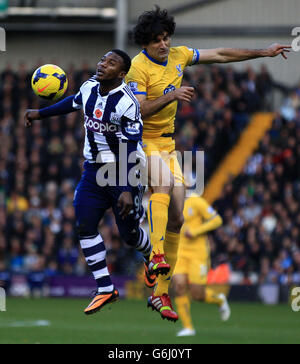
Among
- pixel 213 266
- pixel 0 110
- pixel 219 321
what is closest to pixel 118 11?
pixel 0 110

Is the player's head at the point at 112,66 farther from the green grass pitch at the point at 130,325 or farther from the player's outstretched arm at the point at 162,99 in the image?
the green grass pitch at the point at 130,325

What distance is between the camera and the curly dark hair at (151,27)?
8953mm

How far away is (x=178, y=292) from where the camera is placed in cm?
1410

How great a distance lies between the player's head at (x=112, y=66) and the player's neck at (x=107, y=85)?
0.07m

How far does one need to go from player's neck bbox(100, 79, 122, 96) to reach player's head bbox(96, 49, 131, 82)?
0.07 meters

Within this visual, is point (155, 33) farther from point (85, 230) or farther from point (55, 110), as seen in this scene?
point (85, 230)

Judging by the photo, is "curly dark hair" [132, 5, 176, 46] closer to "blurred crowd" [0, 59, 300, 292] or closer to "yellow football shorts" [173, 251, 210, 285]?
"yellow football shorts" [173, 251, 210, 285]

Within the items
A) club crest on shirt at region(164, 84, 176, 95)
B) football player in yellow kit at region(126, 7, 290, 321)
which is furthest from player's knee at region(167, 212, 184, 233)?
club crest on shirt at region(164, 84, 176, 95)

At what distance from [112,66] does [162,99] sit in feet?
2.02

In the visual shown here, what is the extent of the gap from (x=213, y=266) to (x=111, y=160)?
12933 millimetres

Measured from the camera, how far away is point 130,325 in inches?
597

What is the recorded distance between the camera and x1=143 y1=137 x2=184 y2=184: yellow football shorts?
30.2ft

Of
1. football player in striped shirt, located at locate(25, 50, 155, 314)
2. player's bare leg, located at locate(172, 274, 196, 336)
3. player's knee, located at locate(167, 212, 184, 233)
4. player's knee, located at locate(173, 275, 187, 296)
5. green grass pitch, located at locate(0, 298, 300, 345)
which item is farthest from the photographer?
player's knee, located at locate(173, 275, 187, 296)

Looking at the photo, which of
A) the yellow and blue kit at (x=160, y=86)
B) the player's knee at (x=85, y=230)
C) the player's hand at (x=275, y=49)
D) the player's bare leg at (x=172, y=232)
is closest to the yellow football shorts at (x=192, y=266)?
the player's bare leg at (x=172, y=232)
